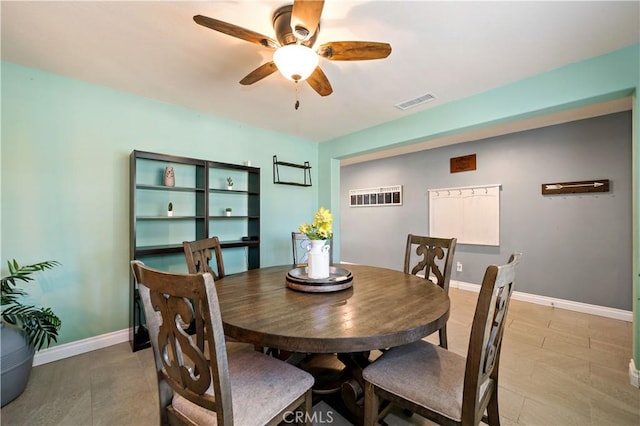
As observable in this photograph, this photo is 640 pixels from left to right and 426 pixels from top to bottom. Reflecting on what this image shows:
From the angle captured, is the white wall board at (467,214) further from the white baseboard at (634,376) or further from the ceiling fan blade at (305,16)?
the ceiling fan blade at (305,16)

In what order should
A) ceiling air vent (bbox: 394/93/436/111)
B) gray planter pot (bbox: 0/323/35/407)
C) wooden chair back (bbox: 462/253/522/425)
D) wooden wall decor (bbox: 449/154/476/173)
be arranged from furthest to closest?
wooden wall decor (bbox: 449/154/476/173), ceiling air vent (bbox: 394/93/436/111), gray planter pot (bbox: 0/323/35/407), wooden chair back (bbox: 462/253/522/425)

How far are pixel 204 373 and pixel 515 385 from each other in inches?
86.6

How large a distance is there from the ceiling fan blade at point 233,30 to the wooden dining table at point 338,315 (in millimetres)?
1376

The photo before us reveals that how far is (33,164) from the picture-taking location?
7.19 ft

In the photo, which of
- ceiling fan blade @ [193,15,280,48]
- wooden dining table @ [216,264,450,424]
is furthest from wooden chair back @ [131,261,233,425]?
ceiling fan blade @ [193,15,280,48]

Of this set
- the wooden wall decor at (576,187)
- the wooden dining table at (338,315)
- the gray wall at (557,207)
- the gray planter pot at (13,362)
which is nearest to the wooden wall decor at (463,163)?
the gray wall at (557,207)

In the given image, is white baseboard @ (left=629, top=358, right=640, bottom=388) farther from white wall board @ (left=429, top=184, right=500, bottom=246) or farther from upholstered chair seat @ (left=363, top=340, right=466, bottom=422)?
white wall board @ (left=429, top=184, right=500, bottom=246)

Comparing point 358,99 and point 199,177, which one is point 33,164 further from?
point 358,99

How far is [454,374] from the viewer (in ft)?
3.92

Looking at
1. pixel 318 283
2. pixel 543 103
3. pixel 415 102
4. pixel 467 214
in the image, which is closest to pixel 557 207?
pixel 467 214

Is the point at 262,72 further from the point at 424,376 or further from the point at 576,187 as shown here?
the point at 576,187

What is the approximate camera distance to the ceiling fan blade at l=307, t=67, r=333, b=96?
180 centimetres

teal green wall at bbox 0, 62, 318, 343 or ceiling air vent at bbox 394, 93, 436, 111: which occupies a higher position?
ceiling air vent at bbox 394, 93, 436, 111

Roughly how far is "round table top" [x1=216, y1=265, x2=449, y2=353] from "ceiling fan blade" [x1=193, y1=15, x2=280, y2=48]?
4.51 ft
